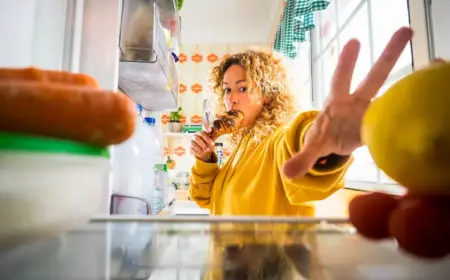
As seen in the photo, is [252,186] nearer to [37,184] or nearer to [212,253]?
[212,253]

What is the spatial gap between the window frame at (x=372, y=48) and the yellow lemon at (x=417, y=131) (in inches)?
1.1

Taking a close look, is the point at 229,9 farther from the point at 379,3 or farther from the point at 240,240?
the point at 240,240

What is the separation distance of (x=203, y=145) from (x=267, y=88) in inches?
8.0

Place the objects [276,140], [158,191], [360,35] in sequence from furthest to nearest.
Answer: [158,191], [360,35], [276,140]

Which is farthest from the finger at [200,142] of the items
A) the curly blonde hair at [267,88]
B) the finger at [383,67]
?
the finger at [383,67]

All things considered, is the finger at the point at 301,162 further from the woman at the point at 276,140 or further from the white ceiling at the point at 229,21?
the white ceiling at the point at 229,21

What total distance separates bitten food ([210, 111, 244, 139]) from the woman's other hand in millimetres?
14

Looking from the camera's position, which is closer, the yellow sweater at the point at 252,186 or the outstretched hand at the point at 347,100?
Answer: the outstretched hand at the point at 347,100

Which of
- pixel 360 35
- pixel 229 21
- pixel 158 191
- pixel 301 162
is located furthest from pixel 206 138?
pixel 229 21

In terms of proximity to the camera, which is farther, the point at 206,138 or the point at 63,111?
the point at 206,138

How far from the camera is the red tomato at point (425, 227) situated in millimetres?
141

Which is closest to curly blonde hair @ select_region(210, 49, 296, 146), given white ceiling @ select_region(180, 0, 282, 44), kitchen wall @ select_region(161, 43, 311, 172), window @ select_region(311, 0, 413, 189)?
window @ select_region(311, 0, 413, 189)

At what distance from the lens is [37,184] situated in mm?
161

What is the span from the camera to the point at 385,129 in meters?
0.15
